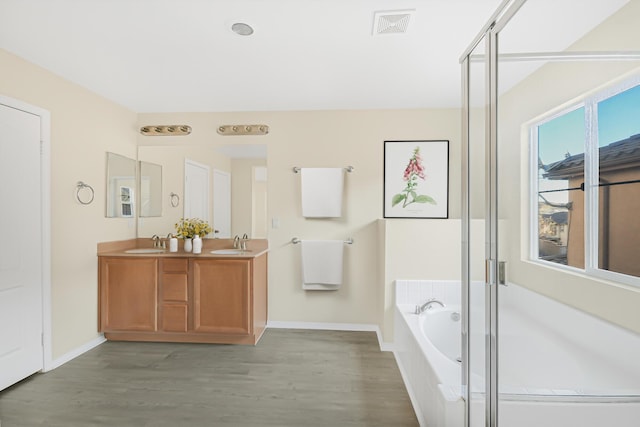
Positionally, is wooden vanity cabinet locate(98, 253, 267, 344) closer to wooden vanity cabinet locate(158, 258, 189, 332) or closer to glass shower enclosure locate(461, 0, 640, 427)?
wooden vanity cabinet locate(158, 258, 189, 332)

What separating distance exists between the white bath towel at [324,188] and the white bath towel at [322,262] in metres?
0.32

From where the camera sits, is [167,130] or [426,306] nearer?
[426,306]

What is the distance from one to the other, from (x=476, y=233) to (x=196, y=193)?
280 centimetres

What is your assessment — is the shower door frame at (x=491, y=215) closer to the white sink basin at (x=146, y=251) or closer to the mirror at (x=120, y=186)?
the white sink basin at (x=146, y=251)

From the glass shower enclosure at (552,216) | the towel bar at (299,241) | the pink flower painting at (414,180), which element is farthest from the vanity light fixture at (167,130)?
the glass shower enclosure at (552,216)

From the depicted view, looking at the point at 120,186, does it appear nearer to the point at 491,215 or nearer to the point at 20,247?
the point at 20,247

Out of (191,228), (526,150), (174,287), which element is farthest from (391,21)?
(174,287)

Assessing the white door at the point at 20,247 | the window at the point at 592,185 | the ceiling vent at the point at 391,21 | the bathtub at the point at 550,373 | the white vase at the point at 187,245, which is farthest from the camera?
the white vase at the point at 187,245

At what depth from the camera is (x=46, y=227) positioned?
7.70 ft

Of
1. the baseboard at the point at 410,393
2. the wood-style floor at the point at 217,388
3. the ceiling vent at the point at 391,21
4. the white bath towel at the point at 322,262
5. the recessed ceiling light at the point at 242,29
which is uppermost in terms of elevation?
the recessed ceiling light at the point at 242,29

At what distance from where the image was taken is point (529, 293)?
135 cm

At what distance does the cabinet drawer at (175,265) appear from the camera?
2887mm

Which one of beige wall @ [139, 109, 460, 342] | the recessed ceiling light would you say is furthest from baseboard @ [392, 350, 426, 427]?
the recessed ceiling light

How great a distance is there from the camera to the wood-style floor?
6.06ft
